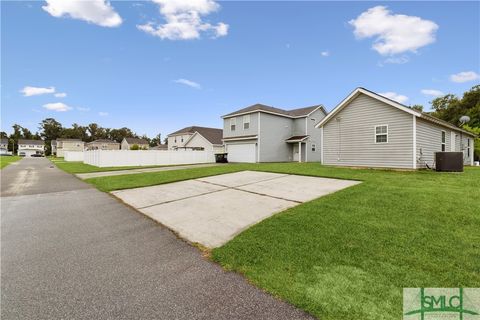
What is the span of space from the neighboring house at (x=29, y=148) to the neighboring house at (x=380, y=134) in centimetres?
10949

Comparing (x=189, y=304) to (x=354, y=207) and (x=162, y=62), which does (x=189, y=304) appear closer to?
(x=354, y=207)

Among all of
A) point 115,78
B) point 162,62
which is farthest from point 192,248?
point 115,78

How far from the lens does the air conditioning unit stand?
11.4 m

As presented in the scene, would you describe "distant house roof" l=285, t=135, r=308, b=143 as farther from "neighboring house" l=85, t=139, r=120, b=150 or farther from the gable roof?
"neighboring house" l=85, t=139, r=120, b=150

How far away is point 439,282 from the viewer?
2.48 metres

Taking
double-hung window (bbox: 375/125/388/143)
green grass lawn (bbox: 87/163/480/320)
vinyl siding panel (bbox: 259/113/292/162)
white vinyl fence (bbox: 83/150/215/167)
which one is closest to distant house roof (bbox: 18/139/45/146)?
white vinyl fence (bbox: 83/150/215/167)

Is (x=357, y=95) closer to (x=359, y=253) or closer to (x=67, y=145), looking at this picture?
(x=359, y=253)

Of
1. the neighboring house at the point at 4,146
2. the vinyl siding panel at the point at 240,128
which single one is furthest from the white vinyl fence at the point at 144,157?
the neighboring house at the point at 4,146

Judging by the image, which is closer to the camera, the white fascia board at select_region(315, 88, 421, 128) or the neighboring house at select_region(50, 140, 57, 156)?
the white fascia board at select_region(315, 88, 421, 128)

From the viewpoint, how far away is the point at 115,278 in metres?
2.81

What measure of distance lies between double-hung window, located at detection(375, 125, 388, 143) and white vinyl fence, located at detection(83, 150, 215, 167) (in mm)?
18927

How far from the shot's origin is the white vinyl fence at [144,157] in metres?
21.7

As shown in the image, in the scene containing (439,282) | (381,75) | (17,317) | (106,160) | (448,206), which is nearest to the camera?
(17,317)

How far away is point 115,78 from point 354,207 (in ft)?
73.7
